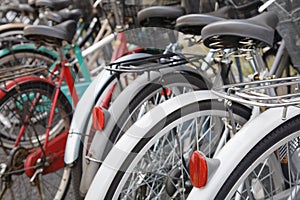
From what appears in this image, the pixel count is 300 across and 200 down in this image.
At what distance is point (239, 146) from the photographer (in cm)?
154

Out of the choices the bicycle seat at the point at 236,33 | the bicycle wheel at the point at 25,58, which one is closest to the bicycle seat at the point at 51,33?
the bicycle wheel at the point at 25,58

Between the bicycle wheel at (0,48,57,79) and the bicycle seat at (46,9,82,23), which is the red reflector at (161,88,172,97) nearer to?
the bicycle seat at (46,9,82,23)

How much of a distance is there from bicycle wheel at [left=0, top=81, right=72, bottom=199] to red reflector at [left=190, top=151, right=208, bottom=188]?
1.34 metres

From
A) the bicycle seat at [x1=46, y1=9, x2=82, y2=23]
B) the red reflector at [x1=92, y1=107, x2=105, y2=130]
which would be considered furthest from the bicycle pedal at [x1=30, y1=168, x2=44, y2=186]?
the bicycle seat at [x1=46, y1=9, x2=82, y2=23]

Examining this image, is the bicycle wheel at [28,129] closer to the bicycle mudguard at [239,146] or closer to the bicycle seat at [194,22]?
the bicycle seat at [194,22]

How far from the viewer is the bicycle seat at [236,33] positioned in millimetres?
1705

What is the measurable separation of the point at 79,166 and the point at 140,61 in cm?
76

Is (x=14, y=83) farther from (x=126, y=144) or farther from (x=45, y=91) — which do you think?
(x=126, y=144)

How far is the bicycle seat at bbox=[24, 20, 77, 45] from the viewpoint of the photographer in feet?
8.72

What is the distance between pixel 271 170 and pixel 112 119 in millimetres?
749

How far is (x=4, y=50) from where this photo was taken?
3.41 m

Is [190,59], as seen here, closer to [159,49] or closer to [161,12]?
[159,49]

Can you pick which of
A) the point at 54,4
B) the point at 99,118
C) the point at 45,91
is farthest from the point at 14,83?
→ the point at 99,118

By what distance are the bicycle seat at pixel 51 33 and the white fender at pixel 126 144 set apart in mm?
1001
